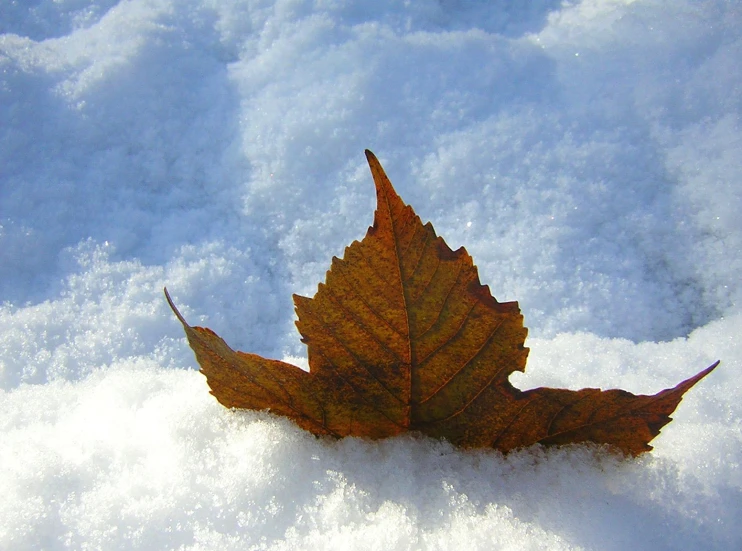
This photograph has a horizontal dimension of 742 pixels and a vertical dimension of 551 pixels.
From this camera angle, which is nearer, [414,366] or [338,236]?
[414,366]

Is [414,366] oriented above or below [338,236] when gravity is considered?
below

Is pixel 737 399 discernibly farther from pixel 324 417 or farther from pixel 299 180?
pixel 299 180

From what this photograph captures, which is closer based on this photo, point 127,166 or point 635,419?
point 635,419

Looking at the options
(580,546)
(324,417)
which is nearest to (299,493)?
(324,417)

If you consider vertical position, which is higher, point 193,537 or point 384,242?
point 384,242
